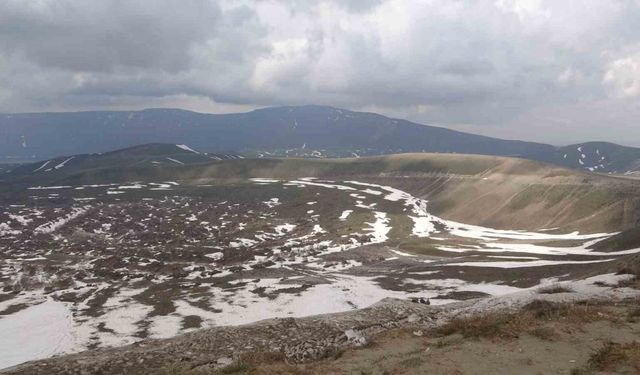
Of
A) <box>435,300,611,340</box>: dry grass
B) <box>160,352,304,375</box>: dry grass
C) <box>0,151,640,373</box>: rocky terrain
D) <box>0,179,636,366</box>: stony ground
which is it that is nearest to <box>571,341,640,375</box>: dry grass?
<box>435,300,611,340</box>: dry grass

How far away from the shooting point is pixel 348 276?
78.4m

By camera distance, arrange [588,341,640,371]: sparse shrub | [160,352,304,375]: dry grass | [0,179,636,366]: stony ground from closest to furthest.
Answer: [588,341,640,371]: sparse shrub → [160,352,304,375]: dry grass → [0,179,636,366]: stony ground

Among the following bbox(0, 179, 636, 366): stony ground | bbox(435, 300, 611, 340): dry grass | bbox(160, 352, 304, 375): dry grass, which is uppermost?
bbox(435, 300, 611, 340): dry grass

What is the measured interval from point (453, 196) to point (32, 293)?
160000 mm

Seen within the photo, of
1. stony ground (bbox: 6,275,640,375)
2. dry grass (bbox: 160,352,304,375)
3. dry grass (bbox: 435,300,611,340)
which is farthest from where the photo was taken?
dry grass (bbox: 435,300,611,340)

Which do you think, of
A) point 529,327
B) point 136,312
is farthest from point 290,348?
point 136,312

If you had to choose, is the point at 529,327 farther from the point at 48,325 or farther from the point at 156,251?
the point at 156,251

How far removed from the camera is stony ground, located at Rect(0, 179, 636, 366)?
54125 millimetres

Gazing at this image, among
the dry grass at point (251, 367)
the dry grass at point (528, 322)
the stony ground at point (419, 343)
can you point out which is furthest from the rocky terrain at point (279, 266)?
the dry grass at point (528, 322)

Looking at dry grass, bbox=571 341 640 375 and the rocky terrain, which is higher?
dry grass, bbox=571 341 640 375

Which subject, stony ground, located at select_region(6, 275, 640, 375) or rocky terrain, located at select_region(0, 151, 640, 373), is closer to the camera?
stony ground, located at select_region(6, 275, 640, 375)

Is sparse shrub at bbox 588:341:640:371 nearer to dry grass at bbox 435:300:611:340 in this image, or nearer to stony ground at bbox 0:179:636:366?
dry grass at bbox 435:300:611:340

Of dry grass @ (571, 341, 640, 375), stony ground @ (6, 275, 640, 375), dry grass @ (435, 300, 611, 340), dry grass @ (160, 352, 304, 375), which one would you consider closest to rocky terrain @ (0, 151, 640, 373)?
stony ground @ (6, 275, 640, 375)

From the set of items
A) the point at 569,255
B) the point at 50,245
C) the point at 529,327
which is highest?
the point at 529,327
